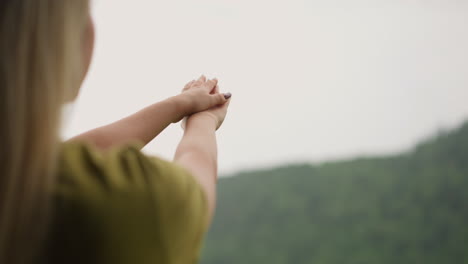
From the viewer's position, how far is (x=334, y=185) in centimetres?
579

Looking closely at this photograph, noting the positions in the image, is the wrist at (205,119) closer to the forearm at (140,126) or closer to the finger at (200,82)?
the forearm at (140,126)

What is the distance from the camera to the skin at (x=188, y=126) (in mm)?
518

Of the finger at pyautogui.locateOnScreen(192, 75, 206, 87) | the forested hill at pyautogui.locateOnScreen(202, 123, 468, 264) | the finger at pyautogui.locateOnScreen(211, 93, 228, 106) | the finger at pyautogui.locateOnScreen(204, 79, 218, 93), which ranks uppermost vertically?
the forested hill at pyautogui.locateOnScreen(202, 123, 468, 264)

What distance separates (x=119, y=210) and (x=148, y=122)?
36cm

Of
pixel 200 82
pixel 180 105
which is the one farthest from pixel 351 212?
pixel 180 105

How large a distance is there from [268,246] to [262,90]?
9.53 ft

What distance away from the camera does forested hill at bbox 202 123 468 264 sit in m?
5.54

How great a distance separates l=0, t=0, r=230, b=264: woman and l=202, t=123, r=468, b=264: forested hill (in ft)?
17.2

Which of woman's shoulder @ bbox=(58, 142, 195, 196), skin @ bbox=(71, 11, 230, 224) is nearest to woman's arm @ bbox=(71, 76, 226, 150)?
skin @ bbox=(71, 11, 230, 224)

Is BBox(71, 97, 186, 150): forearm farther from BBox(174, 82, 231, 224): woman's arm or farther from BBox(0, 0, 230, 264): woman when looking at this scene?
BBox(0, 0, 230, 264): woman

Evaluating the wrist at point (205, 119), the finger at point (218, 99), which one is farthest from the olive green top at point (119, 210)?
the finger at point (218, 99)

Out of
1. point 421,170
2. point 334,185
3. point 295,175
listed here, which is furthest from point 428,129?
point 295,175

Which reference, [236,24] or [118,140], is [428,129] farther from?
[118,140]

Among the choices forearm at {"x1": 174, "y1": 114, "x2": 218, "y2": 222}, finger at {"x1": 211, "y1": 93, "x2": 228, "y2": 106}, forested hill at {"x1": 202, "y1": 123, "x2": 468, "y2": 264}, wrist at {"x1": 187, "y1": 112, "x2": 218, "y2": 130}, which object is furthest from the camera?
forested hill at {"x1": 202, "y1": 123, "x2": 468, "y2": 264}
